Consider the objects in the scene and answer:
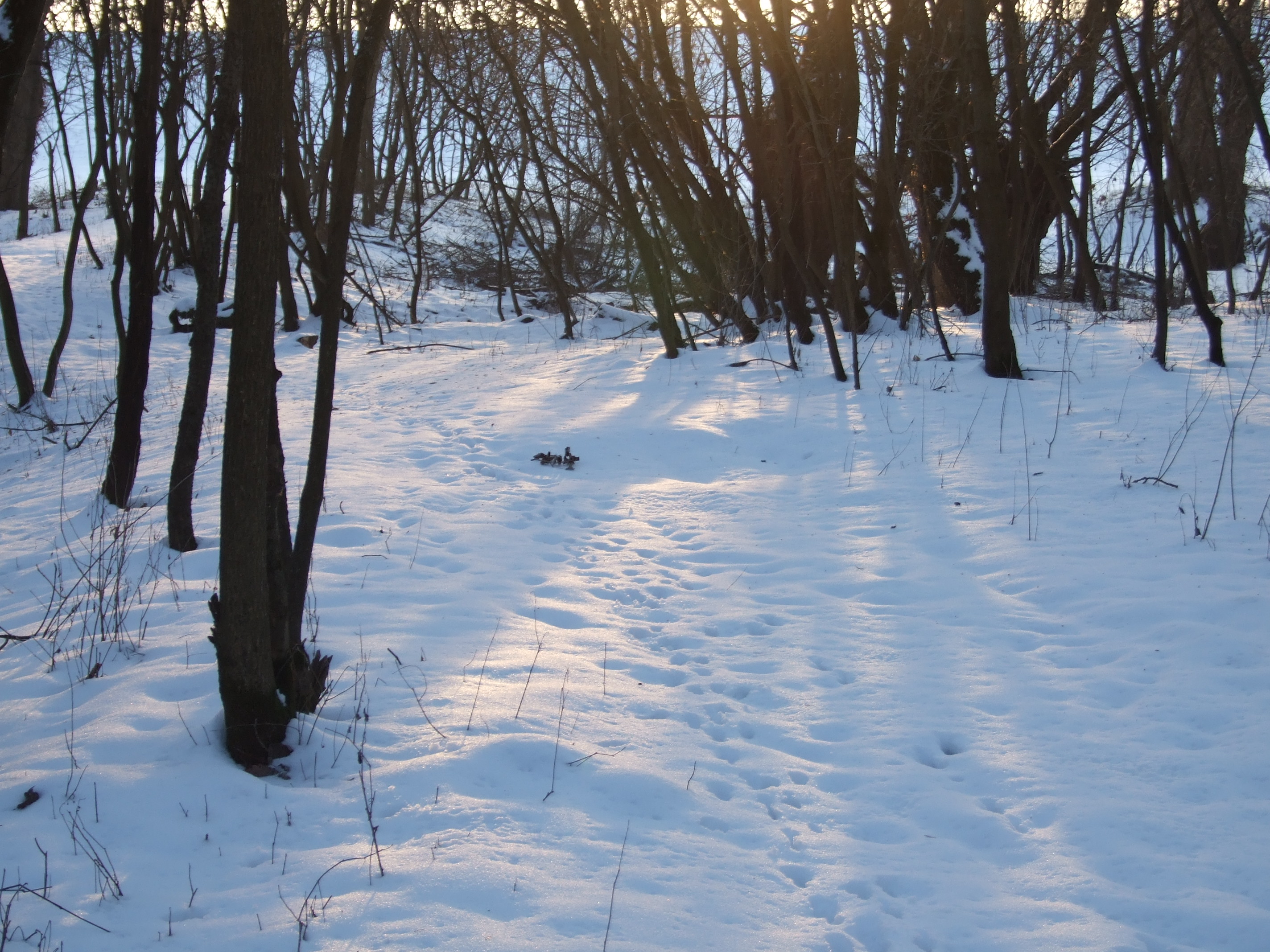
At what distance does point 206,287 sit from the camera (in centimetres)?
417

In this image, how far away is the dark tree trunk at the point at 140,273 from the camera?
4977 mm

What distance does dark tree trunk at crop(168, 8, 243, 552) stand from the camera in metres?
3.53

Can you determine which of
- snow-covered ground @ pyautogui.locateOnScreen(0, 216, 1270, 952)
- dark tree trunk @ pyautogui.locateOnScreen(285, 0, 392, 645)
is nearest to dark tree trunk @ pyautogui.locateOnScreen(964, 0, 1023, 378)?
snow-covered ground @ pyautogui.locateOnScreen(0, 216, 1270, 952)

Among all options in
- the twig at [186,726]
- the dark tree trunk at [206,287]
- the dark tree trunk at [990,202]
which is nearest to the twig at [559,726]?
the twig at [186,726]

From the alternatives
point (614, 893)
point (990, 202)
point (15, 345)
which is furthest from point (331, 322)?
point (15, 345)

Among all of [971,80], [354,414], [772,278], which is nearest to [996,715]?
[971,80]

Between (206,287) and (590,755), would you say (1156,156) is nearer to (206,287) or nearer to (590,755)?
(590,755)

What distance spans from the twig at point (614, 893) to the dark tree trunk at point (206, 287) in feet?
9.09

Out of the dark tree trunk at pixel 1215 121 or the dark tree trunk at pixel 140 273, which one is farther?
the dark tree trunk at pixel 1215 121

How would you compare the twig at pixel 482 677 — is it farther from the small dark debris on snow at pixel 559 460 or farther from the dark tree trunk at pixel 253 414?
the small dark debris on snow at pixel 559 460

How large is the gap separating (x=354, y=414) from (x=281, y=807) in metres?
6.90

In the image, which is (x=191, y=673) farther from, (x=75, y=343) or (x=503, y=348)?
(x=75, y=343)

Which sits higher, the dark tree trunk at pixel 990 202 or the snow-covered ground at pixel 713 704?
the dark tree trunk at pixel 990 202

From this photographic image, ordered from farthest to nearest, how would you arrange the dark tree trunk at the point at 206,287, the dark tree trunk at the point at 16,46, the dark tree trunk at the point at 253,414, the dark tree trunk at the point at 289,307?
the dark tree trunk at the point at 289,307 < the dark tree trunk at the point at 206,287 < the dark tree trunk at the point at 16,46 < the dark tree trunk at the point at 253,414
